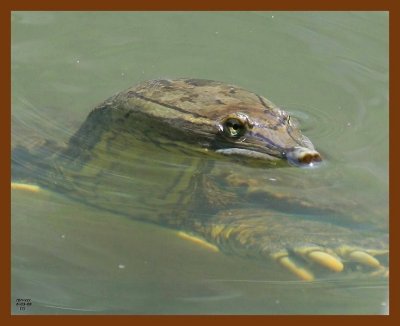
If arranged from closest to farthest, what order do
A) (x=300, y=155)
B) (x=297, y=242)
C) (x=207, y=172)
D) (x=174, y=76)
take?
(x=300, y=155)
(x=297, y=242)
(x=207, y=172)
(x=174, y=76)

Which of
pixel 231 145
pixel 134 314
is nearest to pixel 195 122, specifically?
pixel 231 145

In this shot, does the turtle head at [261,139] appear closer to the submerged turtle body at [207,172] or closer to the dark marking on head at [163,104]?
the submerged turtle body at [207,172]

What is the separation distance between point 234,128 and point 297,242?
85 centimetres

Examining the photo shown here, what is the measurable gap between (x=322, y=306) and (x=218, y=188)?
1.36m

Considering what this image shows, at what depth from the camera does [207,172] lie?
5.59 m

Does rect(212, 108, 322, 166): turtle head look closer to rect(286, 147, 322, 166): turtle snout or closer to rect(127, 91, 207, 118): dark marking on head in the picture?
rect(286, 147, 322, 166): turtle snout

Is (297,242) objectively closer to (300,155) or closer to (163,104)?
(300,155)

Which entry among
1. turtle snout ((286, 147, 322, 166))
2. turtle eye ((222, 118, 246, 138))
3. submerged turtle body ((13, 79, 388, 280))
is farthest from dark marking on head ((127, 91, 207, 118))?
turtle snout ((286, 147, 322, 166))

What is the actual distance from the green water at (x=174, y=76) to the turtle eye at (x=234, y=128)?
2.58ft

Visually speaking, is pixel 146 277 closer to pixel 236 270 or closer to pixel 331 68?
pixel 236 270

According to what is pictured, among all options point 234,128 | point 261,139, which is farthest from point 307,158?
point 234,128

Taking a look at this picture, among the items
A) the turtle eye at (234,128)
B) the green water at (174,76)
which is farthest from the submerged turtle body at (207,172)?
the green water at (174,76)

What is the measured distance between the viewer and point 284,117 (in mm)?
5055

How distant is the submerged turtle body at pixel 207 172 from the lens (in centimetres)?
488
